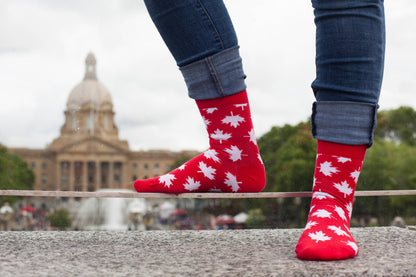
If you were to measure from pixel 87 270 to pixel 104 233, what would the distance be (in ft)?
1.17

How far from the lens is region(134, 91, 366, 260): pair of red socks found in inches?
23.3

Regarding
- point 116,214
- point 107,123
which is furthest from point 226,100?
point 107,123

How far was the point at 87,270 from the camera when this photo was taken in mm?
502

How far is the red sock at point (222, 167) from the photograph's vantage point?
2.47 feet

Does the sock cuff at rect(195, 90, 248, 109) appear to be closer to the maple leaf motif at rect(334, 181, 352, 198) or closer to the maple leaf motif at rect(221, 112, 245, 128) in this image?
the maple leaf motif at rect(221, 112, 245, 128)

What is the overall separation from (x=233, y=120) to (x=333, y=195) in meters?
0.19

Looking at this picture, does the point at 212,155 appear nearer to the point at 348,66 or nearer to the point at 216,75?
the point at 216,75

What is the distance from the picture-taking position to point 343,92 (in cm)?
61

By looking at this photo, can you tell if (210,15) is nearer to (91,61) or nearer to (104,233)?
(104,233)

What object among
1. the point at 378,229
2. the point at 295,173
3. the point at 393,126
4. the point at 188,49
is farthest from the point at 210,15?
the point at 393,126

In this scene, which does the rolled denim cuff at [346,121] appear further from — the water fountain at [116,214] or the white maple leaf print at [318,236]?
the water fountain at [116,214]

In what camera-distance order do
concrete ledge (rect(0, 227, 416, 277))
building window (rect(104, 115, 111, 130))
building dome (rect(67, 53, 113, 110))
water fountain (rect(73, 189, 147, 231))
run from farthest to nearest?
building dome (rect(67, 53, 113, 110)), building window (rect(104, 115, 111, 130)), water fountain (rect(73, 189, 147, 231)), concrete ledge (rect(0, 227, 416, 277))

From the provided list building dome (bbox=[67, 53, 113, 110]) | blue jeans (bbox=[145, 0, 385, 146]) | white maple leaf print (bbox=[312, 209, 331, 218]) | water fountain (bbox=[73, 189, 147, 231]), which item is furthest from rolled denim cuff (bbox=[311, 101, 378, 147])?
building dome (bbox=[67, 53, 113, 110])

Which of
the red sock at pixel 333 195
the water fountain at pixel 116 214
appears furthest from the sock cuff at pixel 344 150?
the water fountain at pixel 116 214
